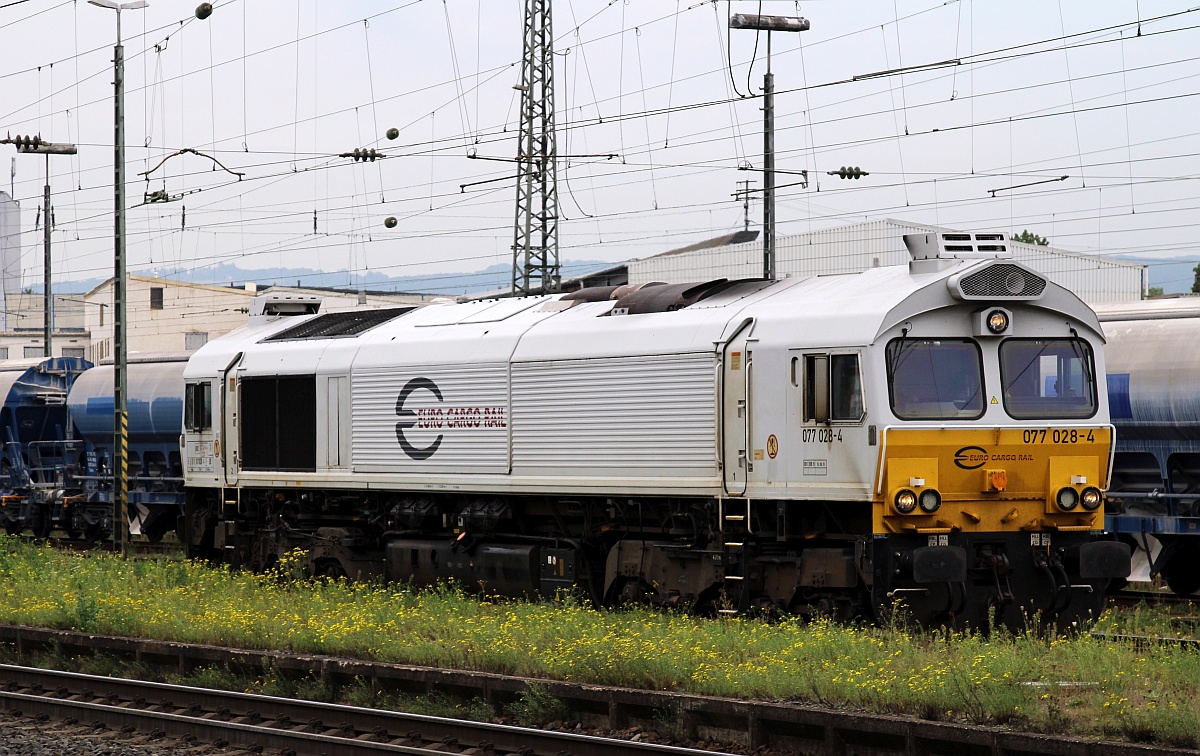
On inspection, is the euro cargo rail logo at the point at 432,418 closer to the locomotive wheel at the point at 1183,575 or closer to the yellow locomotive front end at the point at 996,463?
the yellow locomotive front end at the point at 996,463

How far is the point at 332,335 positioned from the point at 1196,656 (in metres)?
12.3

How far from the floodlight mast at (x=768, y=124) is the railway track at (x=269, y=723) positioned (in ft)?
42.6

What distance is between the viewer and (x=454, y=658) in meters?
12.4

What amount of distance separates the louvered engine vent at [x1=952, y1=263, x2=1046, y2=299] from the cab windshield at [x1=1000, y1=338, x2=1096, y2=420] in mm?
468

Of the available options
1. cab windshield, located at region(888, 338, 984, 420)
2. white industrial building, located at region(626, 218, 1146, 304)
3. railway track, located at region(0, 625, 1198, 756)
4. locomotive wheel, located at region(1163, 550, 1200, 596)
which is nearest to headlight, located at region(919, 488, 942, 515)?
cab windshield, located at region(888, 338, 984, 420)

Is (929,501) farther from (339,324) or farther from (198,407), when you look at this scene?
(198,407)

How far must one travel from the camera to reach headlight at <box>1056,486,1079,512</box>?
43.6 ft

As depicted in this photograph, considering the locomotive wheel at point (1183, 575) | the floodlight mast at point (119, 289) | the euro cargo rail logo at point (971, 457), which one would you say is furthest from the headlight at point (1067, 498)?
the floodlight mast at point (119, 289)

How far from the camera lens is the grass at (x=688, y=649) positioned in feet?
31.2

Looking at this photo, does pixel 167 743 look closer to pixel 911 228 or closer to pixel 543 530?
pixel 543 530

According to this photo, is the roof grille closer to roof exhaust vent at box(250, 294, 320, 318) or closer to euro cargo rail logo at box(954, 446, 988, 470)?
roof exhaust vent at box(250, 294, 320, 318)

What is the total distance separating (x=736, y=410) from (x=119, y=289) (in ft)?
45.0

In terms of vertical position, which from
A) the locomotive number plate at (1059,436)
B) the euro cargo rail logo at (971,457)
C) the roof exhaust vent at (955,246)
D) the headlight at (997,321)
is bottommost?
the euro cargo rail logo at (971,457)

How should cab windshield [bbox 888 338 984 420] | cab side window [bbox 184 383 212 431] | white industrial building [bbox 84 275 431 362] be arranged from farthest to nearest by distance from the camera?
white industrial building [bbox 84 275 431 362] → cab side window [bbox 184 383 212 431] → cab windshield [bbox 888 338 984 420]
